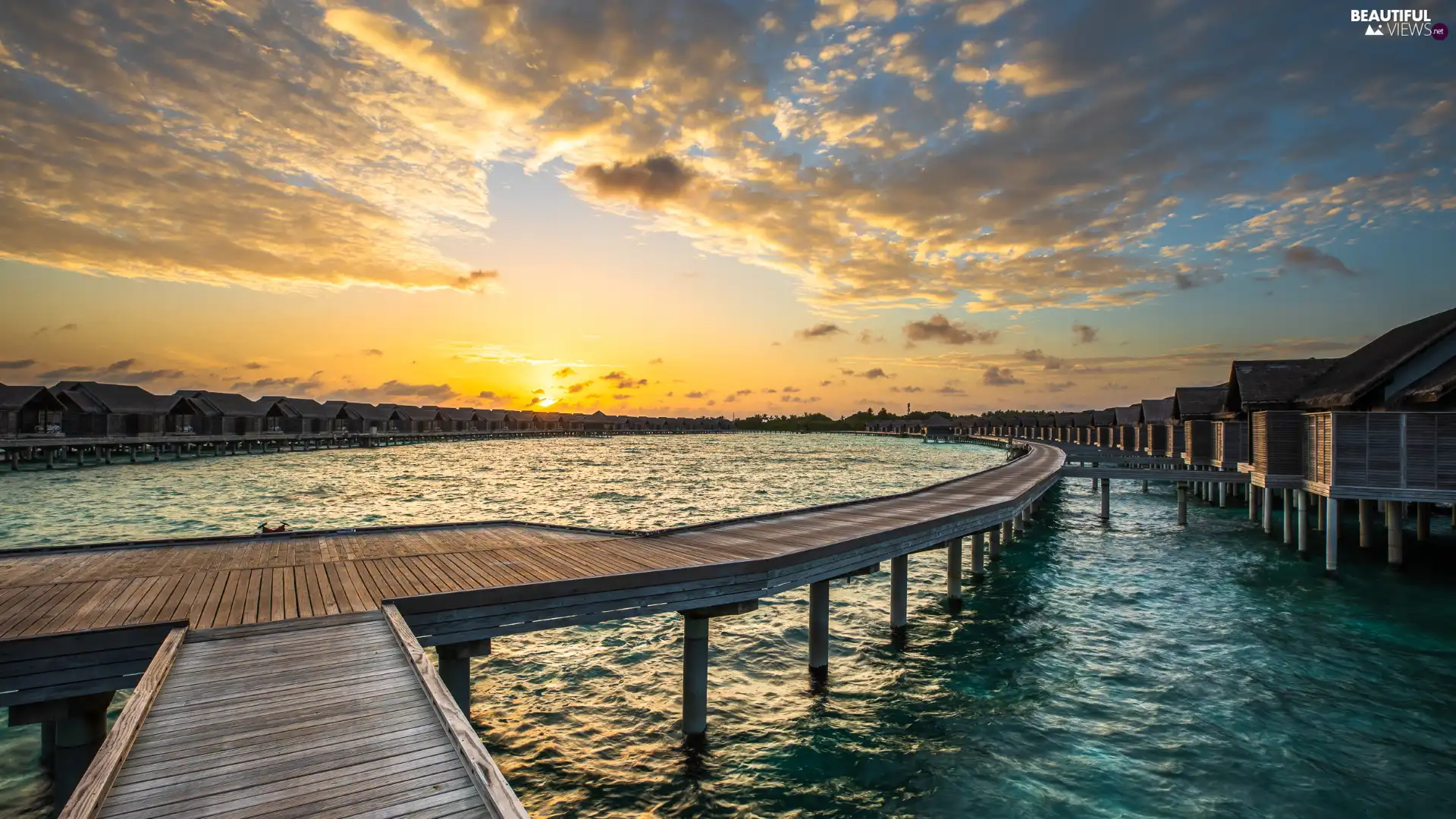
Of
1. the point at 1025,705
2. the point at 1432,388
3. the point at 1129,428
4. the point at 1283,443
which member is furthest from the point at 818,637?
the point at 1129,428

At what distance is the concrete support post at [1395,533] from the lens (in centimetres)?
2092

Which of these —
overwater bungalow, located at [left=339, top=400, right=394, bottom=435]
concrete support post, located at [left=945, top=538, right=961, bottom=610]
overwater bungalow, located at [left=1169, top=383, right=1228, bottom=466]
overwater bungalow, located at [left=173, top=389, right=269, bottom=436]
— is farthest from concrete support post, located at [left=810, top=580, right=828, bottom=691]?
overwater bungalow, located at [left=339, top=400, right=394, bottom=435]

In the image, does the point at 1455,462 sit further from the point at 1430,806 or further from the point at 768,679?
the point at 768,679

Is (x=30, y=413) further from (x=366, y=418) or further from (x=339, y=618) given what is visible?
(x=339, y=618)

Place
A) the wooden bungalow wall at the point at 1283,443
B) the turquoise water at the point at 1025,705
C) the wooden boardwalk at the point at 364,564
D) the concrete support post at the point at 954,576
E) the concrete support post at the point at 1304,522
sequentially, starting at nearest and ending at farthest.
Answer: the wooden boardwalk at the point at 364,564
the turquoise water at the point at 1025,705
the concrete support post at the point at 954,576
the concrete support post at the point at 1304,522
the wooden bungalow wall at the point at 1283,443

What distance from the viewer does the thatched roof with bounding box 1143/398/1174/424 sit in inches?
2306

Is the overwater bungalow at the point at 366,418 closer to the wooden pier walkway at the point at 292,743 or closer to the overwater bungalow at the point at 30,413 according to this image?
the overwater bungalow at the point at 30,413

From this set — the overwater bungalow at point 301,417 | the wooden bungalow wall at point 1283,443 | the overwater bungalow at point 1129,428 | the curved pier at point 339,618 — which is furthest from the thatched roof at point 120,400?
the overwater bungalow at point 1129,428

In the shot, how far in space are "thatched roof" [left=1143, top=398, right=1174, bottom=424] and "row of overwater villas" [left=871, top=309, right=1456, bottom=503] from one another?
76.6 ft

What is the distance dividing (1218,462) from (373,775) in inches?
1588

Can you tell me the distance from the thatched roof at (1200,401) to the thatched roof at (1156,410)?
40.2ft

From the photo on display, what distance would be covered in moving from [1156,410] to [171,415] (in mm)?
103247

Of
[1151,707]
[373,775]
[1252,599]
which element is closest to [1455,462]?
[1252,599]

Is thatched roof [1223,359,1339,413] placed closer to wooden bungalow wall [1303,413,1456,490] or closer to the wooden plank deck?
wooden bungalow wall [1303,413,1456,490]
